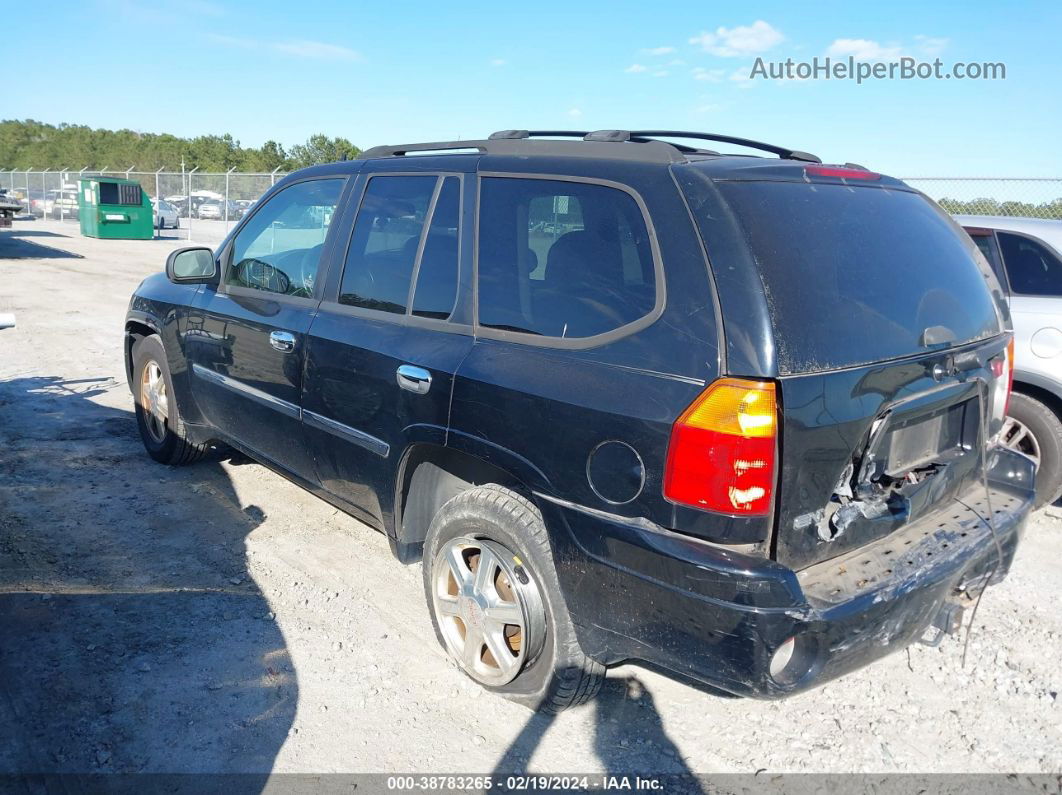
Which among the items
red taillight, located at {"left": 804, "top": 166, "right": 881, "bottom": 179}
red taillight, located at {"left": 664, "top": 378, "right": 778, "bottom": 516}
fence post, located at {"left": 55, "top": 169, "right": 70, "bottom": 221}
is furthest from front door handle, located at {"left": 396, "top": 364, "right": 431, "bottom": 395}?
fence post, located at {"left": 55, "top": 169, "right": 70, "bottom": 221}

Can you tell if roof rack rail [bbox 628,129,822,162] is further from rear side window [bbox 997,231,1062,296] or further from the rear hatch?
rear side window [bbox 997,231,1062,296]

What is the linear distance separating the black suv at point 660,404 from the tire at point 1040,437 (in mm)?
1952

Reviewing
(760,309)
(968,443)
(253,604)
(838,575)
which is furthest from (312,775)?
(968,443)

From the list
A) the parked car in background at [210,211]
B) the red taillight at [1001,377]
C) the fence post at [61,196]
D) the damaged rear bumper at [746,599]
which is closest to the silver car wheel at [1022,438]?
the red taillight at [1001,377]

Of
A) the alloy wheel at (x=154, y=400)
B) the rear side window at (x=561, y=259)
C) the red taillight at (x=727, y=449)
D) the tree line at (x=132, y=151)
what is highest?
the tree line at (x=132, y=151)

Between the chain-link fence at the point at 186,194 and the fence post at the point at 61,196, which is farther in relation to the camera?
the fence post at the point at 61,196

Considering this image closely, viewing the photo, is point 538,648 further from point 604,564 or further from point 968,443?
point 968,443

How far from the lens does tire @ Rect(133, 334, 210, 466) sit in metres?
4.97

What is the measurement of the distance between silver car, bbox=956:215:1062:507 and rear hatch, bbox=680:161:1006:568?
2.19 metres

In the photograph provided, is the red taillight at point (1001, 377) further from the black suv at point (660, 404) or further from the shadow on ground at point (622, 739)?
the shadow on ground at point (622, 739)

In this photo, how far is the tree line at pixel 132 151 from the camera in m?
56.2

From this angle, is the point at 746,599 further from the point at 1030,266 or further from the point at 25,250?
the point at 25,250

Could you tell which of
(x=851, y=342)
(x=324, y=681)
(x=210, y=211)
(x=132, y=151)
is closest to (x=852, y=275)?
(x=851, y=342)

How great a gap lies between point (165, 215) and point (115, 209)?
4.80 meters
